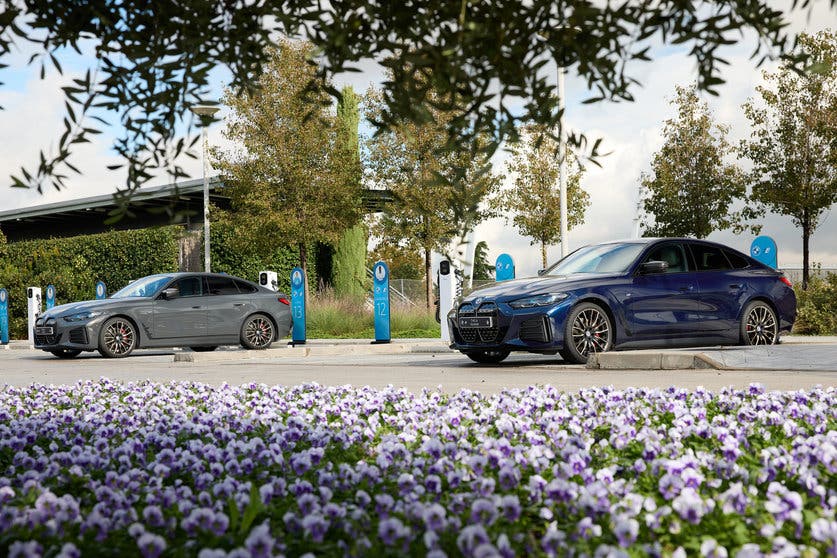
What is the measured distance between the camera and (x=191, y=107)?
400cm

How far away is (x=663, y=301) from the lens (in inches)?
490

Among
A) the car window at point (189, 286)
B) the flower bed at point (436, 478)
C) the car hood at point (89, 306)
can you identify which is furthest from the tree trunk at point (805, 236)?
the flower bed at point (436, 478)

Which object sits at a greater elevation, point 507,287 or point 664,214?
point 664,214

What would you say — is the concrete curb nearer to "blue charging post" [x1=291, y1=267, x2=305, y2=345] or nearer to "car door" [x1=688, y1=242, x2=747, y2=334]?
"car door" [x1=688, y1=242, x2=747, y2=334]

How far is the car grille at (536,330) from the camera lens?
38.7 ft

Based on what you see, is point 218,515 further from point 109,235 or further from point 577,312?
point 109,235

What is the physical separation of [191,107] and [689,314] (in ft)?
32.1

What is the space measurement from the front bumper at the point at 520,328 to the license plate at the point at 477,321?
0.04 meters

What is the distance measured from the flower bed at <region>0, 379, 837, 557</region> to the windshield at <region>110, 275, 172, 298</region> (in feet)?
37.7

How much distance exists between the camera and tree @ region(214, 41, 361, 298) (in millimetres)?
28969

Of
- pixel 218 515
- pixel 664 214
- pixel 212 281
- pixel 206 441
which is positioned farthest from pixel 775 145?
pixel 218 515

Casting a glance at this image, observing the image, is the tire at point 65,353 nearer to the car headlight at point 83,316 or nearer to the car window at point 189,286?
the car headlight at point 83,316

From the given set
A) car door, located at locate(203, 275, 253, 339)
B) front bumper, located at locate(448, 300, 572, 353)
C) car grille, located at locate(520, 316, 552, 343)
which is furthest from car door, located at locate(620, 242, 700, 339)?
car door, located at locate(203, 275, 253, 339)

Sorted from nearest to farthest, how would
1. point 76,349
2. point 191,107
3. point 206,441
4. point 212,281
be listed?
1. point 191,107
2. point 206,441
3. point 76,349
4. point 212,281
